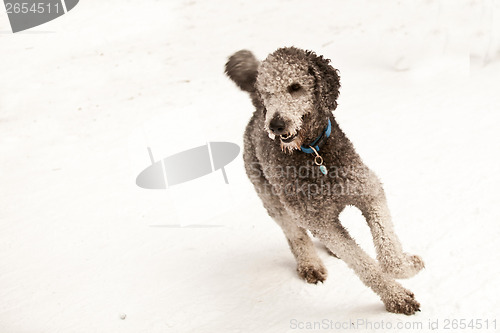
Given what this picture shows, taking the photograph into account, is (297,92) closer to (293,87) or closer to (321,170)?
(293,87)

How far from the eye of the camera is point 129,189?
220 inches

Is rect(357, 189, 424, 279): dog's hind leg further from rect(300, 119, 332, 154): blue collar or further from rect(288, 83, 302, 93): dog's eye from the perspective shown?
rect(288, 83, 302, 93): dog's eye

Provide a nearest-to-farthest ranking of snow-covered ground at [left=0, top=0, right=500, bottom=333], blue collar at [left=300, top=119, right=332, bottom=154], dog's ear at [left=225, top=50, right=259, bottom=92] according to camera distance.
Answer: blue collar at [left=300, top=119, right=332, bottom=154] < dog's ear at [left=225, top=50, right=259, bottom=92] < snow-covered ground at [left=0, top=0, right=500, bottom=333]

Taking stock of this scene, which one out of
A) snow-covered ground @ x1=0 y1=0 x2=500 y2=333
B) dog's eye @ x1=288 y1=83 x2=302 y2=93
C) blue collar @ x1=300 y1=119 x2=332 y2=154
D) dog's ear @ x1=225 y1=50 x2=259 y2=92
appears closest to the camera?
dog's eye @ x1=288 y1=83 x2=302 y2=93

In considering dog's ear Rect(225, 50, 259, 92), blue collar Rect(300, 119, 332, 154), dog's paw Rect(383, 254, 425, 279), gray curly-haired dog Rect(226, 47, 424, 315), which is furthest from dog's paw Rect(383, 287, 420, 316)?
dog's ear Rect(225, 50, 259, 92)

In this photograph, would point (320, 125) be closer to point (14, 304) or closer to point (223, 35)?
point (14, 304)

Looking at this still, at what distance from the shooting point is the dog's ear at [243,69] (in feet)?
10.7

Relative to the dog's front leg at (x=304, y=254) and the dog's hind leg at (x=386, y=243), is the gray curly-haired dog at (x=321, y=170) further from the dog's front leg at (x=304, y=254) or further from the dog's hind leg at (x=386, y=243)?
the dog's front leg at (x=304, y=254)

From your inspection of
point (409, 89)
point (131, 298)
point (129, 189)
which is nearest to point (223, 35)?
point (409, 89)

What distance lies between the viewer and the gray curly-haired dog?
270 cm

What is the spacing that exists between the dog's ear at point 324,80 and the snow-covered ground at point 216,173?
4.26 feet

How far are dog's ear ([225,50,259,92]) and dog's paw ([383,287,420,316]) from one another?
150 cm

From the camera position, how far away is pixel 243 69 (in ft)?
10.7

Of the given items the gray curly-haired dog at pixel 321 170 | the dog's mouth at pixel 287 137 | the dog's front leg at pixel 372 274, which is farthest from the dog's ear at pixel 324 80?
the dog's front leg at pixel 372 274
